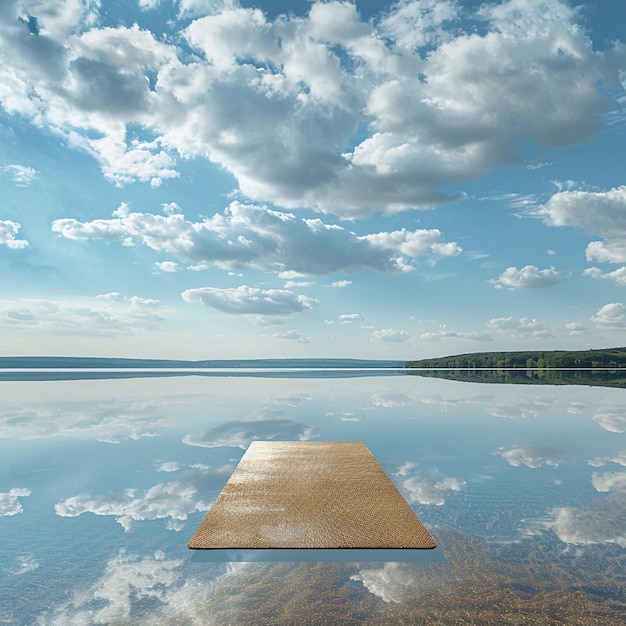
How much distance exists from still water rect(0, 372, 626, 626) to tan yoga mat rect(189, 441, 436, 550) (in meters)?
0.25

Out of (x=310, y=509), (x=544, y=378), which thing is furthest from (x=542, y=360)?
(x=310, y=509)

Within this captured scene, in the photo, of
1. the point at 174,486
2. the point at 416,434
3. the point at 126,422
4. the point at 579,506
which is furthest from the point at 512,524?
the point at 126,422

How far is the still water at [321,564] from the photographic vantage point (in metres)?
3.13

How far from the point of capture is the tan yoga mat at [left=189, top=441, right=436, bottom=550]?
13.9 feet

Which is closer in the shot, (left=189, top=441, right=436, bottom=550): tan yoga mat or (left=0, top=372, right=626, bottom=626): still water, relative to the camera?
(left=0, top=372, right=626, bottom=626): still water

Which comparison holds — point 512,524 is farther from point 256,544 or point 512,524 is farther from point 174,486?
point 174,486

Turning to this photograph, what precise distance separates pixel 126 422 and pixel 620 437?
36.2 ft

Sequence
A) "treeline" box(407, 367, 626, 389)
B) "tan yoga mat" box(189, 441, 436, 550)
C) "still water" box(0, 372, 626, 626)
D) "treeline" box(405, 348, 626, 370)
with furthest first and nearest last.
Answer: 1. "treeline" box(405, 348, 626, 370)
2. "treeline" box(407, 367, 626, 389)
3. "tan yoga mat" box(189, 441, 436, 550)
4. "still water" box(0, 372, 626, 626)

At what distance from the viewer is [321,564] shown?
3.78m

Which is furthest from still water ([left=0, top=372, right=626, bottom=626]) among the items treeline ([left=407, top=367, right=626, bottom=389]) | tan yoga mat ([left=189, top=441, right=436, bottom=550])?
treeline ([left=407, top=367, right=626, bottom=389])

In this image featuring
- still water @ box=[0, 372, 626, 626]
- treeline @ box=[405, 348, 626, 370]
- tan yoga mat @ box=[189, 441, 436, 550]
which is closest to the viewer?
still water @ box=[0, 372, 626, 626]

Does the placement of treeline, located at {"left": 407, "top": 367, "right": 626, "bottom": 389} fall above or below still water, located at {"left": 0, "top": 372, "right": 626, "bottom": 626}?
below

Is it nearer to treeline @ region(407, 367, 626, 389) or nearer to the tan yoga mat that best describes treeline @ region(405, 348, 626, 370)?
treeline @ region(407, 367, 626, 389)

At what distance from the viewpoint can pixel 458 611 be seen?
120 inches
